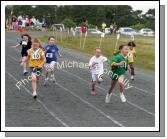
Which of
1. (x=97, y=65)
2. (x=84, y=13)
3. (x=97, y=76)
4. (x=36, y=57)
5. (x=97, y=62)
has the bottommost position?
(x=97, y=76)

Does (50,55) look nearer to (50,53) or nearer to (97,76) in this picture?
(50,53)

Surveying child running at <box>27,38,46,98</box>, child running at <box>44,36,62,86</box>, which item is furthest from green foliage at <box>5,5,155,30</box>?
child running at <box>27,38,46,98</box>

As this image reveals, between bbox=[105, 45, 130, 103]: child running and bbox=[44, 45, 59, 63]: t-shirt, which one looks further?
bbox=[44, 45, 59, 63]: t-shirt

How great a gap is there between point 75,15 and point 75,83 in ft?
112

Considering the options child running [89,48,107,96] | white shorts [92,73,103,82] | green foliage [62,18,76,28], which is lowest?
white shorts [92,73,103,82]

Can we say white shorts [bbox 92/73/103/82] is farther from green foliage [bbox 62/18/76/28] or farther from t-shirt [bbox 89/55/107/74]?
green foliage [bbox 62/18/76/28]

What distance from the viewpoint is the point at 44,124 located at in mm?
13273

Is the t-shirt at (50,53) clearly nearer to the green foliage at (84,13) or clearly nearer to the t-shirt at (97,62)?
the t-shirt at (97,62)

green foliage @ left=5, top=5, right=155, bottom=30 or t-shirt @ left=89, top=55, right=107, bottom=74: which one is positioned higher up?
green foliage @ left=5, top=5, right=155, bottom=30

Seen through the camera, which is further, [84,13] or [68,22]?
[68,22]

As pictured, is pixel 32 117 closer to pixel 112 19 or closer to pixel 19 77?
pixel 19 77

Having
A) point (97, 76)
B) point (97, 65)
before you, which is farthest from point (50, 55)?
point (97, 65)

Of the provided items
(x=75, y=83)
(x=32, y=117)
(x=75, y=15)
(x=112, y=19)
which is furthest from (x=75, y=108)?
(x=112, y=19)

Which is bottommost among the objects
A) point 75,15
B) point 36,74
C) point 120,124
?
point 120,124
